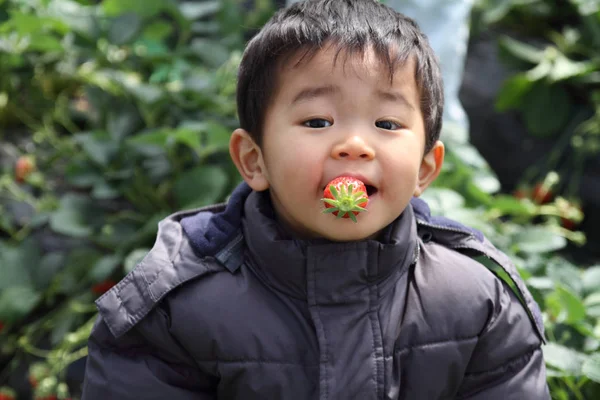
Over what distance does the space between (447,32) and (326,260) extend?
1468mm

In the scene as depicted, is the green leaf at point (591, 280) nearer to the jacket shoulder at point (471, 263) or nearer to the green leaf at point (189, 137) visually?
the jacket shoulder at point (471, 263)

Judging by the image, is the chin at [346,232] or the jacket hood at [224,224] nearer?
the chin at [346,232]

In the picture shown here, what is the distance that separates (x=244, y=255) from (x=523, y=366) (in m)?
0.47

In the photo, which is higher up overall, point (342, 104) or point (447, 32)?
point (342, 104)

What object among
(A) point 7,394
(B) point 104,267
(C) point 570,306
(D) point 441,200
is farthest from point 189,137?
(C) point 570,306

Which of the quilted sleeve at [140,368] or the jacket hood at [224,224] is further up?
the jacket hood at [224,224]

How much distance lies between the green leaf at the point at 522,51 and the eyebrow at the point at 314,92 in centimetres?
166

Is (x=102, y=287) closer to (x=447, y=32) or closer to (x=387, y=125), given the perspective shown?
(x=387, y=125)

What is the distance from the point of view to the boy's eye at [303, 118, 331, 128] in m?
1.10

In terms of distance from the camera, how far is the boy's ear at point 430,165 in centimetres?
124

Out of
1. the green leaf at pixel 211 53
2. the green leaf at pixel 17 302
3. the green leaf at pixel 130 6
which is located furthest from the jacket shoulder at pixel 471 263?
the green leaf at pixel 130 6

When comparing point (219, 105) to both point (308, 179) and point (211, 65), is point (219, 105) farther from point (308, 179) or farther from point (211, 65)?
point (308, 179)

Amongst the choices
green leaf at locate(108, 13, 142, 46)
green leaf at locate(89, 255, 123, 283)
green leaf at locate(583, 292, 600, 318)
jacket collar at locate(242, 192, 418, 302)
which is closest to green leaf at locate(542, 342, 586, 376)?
green leaf at locate(583, 292, 600, 318)

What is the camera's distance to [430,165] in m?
1.25
